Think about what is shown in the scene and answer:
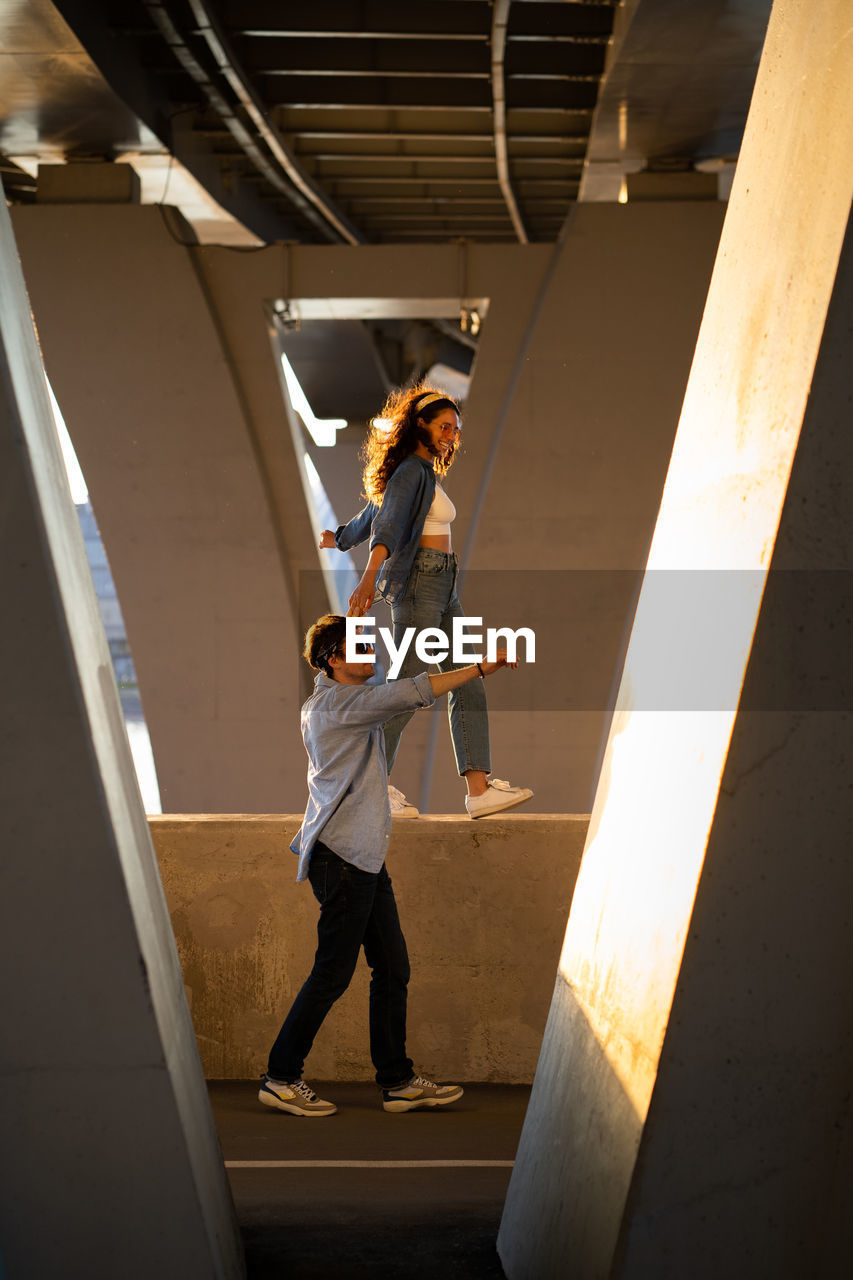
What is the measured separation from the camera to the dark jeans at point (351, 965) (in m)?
3.93

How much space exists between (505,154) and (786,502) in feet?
32.5

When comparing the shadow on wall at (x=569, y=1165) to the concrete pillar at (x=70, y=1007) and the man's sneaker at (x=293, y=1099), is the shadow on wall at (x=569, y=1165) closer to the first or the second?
the concrete pillar at (x=70, y=1007)

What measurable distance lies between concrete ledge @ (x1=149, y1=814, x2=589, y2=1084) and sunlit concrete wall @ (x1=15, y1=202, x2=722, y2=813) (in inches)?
261

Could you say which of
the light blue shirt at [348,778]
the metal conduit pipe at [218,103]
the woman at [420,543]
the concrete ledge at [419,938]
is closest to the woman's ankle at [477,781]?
the woman at [420,543]

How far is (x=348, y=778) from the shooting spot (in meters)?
3.91

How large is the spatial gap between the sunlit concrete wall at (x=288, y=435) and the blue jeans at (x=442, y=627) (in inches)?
256

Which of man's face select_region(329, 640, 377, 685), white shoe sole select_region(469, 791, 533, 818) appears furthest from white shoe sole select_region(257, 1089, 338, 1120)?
man's face select_region(329, 640, 377, 685)

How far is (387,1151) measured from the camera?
3939 millimetres

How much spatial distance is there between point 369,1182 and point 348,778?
47.8 inches

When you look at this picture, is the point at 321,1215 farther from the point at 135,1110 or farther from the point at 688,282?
the point at 688,282

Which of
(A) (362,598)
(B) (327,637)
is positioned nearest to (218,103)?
(A) (362,598)

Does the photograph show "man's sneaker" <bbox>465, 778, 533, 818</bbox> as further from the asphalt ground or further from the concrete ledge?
the asphalt ground

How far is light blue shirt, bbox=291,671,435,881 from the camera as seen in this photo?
3.88 meters

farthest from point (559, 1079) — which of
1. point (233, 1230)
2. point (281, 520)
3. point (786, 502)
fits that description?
point (281, 520)
